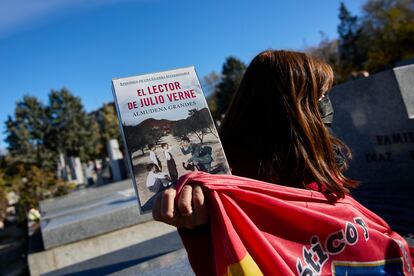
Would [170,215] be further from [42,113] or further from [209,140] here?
[42,113]

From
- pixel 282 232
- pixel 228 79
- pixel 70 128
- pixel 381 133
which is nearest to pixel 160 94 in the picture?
pixel 282 232

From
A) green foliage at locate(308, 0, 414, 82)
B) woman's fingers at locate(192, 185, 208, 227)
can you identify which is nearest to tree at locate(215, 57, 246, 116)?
green foliage at locate(308, 0, 414, 82)

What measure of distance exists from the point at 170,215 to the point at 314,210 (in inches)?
25.7

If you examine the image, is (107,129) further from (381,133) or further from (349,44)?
(381,133)

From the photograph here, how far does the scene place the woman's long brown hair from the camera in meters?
1.53

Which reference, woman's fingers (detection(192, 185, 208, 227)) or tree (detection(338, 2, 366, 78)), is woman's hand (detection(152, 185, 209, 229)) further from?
tree (detection(338, 2, 366, 78))

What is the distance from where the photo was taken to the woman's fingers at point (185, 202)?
3.90 ft

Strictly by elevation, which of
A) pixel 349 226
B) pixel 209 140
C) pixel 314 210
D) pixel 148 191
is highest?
pixel 209 140

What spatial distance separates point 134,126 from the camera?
146 cm

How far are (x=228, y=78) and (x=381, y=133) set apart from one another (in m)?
44.6

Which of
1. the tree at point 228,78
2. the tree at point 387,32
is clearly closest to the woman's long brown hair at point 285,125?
the tree at point 387,32

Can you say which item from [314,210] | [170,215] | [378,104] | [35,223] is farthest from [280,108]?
[35,223]

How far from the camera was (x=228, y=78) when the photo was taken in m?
50.5

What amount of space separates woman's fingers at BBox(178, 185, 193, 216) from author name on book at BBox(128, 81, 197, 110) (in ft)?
1.48
